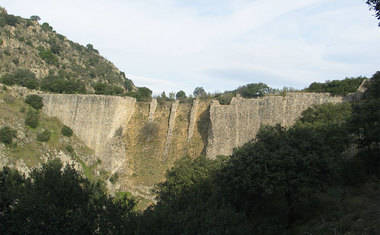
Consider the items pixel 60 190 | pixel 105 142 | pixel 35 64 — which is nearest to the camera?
pixel 60 190

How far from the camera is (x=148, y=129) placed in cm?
3353

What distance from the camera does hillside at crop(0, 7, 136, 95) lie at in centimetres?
4691

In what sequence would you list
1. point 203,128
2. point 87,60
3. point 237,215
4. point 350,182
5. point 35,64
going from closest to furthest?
point 237,215
point 350,182
point 203,128
point 35,64
point 87,60

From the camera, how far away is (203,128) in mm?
30688

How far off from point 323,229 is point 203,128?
62.4 ft

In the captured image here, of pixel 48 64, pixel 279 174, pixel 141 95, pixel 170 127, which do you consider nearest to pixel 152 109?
pixel 170 127

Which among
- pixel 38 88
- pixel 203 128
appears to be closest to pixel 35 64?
pixel 38 88

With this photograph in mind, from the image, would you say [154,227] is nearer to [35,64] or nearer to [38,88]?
[38,88]

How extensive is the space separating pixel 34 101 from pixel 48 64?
2403cm

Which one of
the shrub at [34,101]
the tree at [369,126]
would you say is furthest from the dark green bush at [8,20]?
the tree at [369,126]

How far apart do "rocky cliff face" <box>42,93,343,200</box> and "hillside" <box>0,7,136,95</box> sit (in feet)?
34.9

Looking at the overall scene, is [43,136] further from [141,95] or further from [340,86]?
[340,86]

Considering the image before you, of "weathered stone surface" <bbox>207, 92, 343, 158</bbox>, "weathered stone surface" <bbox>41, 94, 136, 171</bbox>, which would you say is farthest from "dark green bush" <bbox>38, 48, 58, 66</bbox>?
"weathered stone surface" <bbox>207, 92, 343, 158</bbox>

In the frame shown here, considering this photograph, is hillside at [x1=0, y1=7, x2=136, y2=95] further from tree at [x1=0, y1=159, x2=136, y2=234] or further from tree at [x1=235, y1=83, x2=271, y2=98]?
tree at [x1=0, y1=159, x2=136, y2=234]
